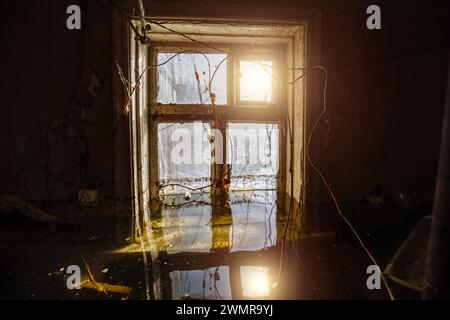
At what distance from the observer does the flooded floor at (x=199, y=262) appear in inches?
104

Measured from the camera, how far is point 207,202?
5484 mm

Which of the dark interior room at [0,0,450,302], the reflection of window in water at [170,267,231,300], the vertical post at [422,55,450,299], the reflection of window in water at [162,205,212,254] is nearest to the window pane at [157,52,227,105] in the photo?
the dark interior room at [0,0,450,302]

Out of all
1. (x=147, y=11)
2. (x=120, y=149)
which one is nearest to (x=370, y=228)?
(x=120, y=149)

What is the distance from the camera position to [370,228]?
4039mm

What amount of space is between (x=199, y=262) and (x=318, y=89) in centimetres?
335

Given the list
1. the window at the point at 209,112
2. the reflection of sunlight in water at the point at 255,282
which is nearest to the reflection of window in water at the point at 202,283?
the reflection of sunlight in water at the point at 255,282

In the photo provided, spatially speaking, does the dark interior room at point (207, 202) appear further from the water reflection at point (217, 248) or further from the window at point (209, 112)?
the window at point (209, 112)

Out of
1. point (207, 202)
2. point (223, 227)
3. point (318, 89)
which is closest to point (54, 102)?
point (207, 202)

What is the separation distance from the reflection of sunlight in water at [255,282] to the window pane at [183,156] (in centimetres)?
307

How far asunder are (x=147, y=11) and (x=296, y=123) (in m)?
3.20

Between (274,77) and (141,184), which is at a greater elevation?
(274,77)

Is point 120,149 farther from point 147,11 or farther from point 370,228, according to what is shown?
point 370,228
